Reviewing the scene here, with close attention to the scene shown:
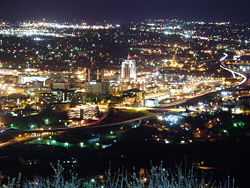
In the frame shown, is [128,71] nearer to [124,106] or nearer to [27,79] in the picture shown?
[27,79]

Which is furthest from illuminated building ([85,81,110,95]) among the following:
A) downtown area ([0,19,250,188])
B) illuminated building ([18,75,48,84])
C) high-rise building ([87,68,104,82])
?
illuminated building ([18,75,48,84])

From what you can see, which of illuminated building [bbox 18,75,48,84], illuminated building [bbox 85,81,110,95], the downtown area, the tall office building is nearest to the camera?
the downtown area

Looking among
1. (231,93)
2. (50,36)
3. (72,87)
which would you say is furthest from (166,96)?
(50,36)

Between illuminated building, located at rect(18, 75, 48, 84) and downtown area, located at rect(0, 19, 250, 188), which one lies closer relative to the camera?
downtown area, located at rect(0, 19, 250, 188)

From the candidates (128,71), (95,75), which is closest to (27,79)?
(95,75)

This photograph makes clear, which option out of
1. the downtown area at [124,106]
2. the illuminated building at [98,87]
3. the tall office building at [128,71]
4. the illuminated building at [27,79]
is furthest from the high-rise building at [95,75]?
the illuminated building at [98,87]

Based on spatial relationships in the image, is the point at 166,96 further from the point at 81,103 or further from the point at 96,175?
the point at 96,175

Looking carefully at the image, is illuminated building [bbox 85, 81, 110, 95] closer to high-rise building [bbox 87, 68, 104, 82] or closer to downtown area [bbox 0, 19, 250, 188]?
downtown area [bbox 0, 19, 250, 188]

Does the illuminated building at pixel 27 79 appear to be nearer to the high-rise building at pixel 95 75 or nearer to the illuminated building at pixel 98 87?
the high-rise building at pixel 95 75
